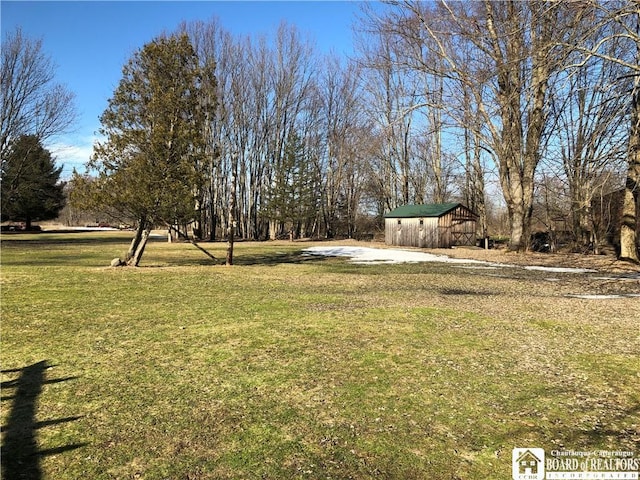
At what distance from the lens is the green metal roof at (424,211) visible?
29188 millimetres

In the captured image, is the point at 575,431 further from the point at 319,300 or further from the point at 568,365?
the point at 319,300

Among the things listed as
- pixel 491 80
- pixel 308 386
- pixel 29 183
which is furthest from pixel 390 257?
pixel 29 183

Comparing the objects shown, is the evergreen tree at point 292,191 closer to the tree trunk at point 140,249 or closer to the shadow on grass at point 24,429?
the tree trunk at point 140,249

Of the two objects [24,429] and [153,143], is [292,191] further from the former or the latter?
[24,429]

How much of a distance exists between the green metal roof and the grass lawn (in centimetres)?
2151

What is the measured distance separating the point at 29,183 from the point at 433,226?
98.3 feet

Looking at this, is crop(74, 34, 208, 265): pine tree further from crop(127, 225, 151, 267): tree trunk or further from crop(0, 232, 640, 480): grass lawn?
crop(0, 232, 640, 480): grass lawn

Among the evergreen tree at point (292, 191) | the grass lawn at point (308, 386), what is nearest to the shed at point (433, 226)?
the evergreen tree at point (292, 191)

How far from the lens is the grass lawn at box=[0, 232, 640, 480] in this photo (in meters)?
2.76

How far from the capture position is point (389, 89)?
35.1 m

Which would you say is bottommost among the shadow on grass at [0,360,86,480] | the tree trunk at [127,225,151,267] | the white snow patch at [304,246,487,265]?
the shadow on grass at [0,360,86,480]

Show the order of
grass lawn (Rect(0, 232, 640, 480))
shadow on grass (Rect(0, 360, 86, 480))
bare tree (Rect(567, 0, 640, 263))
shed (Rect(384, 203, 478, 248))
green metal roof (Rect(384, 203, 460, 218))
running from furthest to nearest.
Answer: green metal roof (Rect(384, 203, 460, 218)), shed (Rect(384, 203, 478, 248)), bare tree (Rect(567, 0, 640, 263)), grass lawn (Rect(0, 232, 640, 480)), shadow on grass (Rect(0, 360, 86, 480))

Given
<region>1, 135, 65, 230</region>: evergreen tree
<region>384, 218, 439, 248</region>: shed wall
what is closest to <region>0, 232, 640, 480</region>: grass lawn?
<region>384, 218, 439, 248</region>: shed wall

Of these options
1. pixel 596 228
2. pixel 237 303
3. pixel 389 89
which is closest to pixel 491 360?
pixel 237 303
